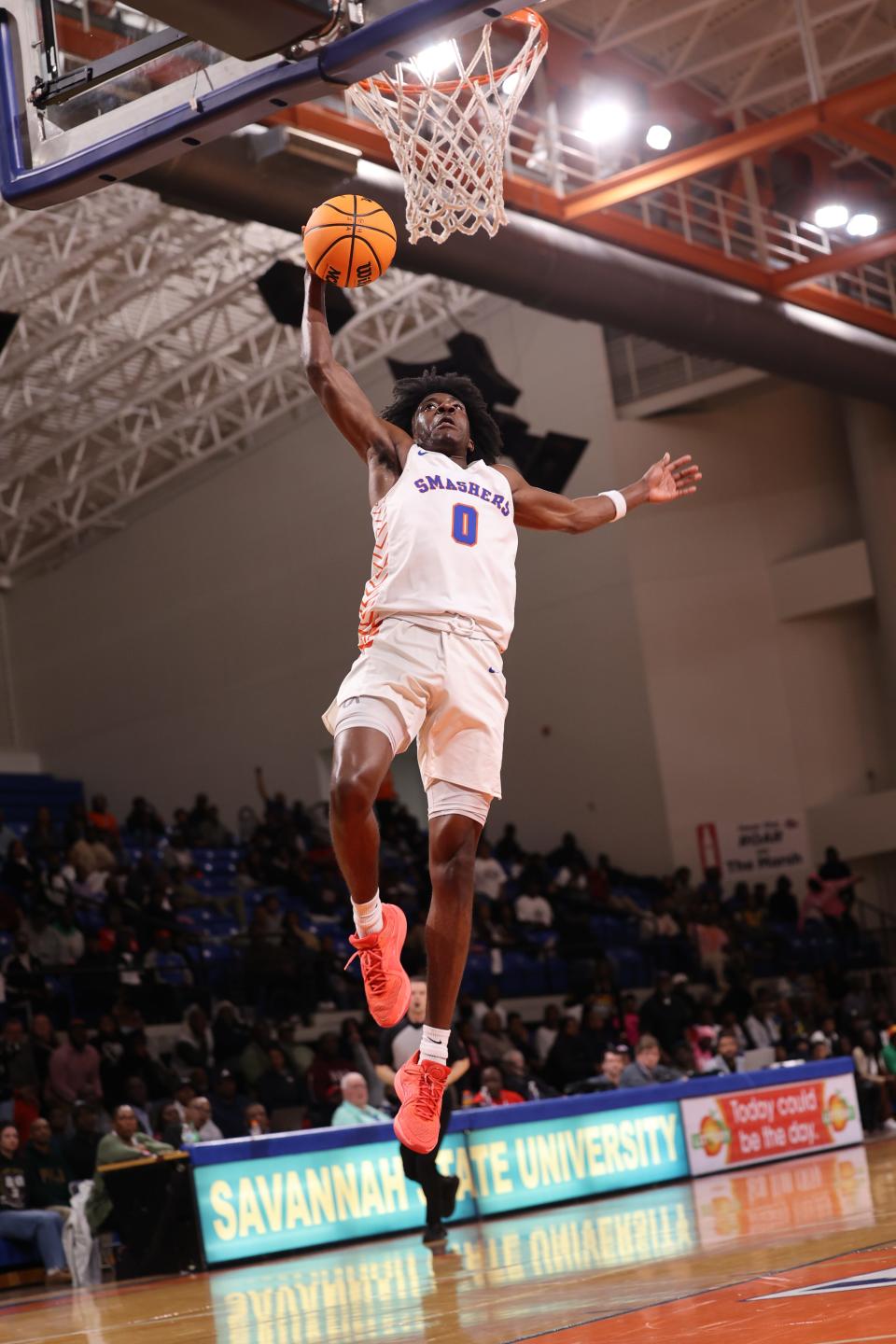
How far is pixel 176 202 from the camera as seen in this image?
11641mm

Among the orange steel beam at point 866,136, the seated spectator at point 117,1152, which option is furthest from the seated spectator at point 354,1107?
the orange steel beam at point 866,136

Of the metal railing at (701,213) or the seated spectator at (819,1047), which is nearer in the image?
the metal railing at (701,213)

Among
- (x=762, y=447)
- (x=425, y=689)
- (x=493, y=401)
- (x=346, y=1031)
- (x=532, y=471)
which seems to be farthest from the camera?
(x=762, y=447)

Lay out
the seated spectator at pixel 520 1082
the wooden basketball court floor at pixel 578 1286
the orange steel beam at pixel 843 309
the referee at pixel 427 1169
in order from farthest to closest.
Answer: the orange steel beam at pixel 843 309 < the seated spectator at pixel 520 1082 < the referee at pixel 427 1169 < the wooden basketball court floor at pixel 578 1286

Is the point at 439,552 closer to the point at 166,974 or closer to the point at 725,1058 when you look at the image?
the point at 725,1058

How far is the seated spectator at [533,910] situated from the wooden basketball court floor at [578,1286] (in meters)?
10.4

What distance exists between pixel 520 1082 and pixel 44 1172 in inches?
158

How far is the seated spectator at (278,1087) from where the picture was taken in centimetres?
1410

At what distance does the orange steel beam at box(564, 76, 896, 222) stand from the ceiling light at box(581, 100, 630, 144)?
420mm

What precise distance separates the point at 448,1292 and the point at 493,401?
42.4ft

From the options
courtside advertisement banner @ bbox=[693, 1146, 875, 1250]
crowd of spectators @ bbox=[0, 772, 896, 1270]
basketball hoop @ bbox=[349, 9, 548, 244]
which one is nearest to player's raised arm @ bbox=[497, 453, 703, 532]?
basketball hoop @ bbox=[349, 9, 548, 244]

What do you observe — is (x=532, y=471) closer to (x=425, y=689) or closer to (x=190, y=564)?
(x=190, y=564)

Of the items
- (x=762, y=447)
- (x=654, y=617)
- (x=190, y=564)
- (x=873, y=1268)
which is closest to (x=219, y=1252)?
(x=873, y=1268)

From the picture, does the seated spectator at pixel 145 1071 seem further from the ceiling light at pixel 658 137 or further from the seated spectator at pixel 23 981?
the ceiling light at pixel 658 137
